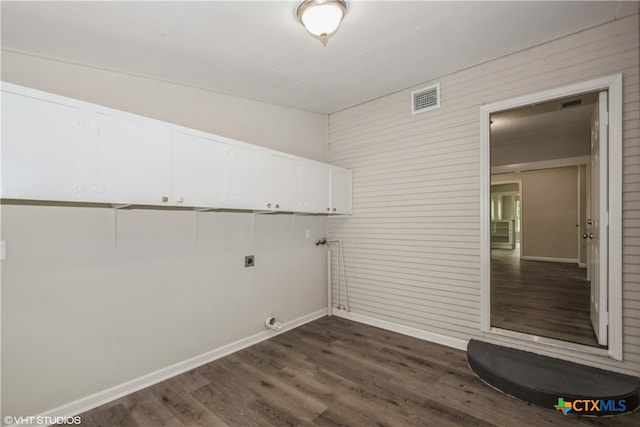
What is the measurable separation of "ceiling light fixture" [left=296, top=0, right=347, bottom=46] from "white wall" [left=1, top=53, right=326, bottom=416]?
1.60 meters

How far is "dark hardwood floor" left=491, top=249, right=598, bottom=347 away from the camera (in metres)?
3.42

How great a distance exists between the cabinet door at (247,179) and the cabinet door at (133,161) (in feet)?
1.82

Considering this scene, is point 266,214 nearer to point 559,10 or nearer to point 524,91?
point 524,91

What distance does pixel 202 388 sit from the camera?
8.39 feet

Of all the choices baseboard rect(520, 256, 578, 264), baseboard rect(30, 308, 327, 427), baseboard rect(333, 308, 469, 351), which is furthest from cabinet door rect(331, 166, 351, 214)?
baseboard rect(520, 256, 578, 264)

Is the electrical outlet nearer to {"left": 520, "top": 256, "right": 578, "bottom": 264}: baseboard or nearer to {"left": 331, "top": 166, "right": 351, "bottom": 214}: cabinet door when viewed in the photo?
{"left": 331, "top": 166, "right": 351, "bottom": 214}: cabinet door

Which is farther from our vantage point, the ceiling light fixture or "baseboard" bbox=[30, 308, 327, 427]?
"baseboard" bbox=[30, 308, 327, 427]

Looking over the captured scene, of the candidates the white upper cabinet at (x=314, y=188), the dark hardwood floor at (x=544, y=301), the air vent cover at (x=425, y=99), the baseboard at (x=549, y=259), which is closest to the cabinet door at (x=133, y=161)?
the white upper cabinet at (x=314, y=188)

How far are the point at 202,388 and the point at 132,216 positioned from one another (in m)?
1.63

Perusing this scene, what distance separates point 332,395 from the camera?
8.02 feet

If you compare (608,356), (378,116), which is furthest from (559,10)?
(608,356)

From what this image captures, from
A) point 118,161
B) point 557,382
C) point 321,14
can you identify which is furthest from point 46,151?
point 557,382

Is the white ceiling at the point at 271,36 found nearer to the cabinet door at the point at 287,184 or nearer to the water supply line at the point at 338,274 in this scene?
the cabinet door at the point at 287,184

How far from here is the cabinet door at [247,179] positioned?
279 centimetres
